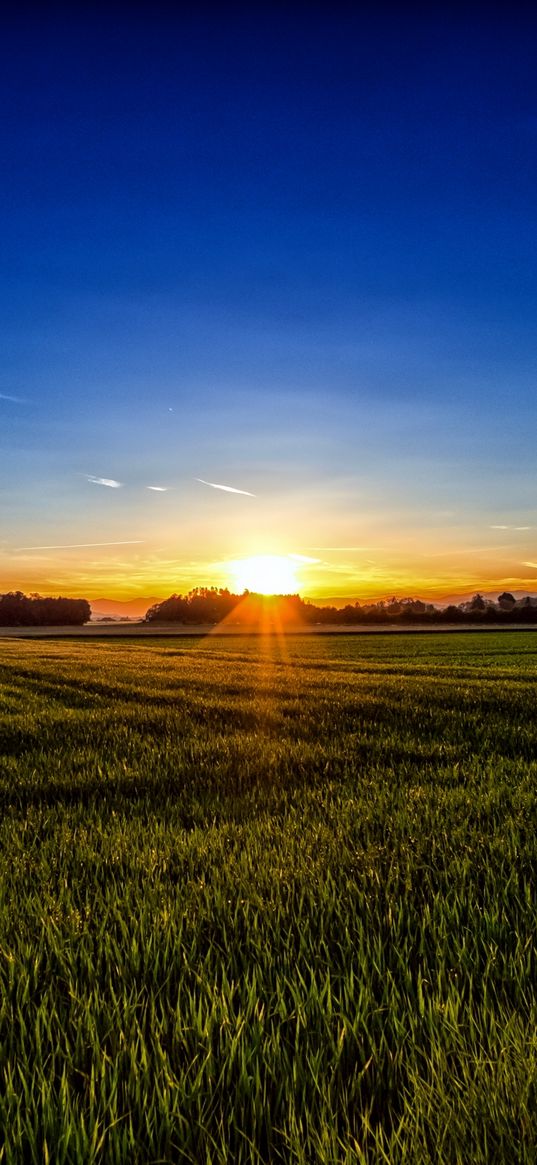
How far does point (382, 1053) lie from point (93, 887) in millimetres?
1995

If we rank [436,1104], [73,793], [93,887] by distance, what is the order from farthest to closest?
[73,793], [93,887], [436,1104]

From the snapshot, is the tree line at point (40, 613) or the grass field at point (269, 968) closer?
the grass field at point (269, 968)

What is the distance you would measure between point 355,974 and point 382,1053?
0.47 meters

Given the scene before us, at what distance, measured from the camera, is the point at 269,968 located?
2.59 m

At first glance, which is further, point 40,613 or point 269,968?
point 40,613

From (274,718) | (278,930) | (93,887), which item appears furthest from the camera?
(274,718)

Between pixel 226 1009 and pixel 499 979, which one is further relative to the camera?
pixel 499 979

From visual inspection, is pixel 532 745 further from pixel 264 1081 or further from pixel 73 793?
pixel 264 1081

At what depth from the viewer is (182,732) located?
28.5 feet

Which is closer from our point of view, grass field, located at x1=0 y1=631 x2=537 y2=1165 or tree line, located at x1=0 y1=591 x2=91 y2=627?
grass field, located at x1=0 y1=631 x2=537 y2=1165

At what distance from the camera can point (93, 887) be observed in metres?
3.51

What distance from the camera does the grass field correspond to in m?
1.80

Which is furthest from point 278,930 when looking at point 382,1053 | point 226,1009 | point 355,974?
point 382,1053

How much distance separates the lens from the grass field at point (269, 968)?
5.90 feet
